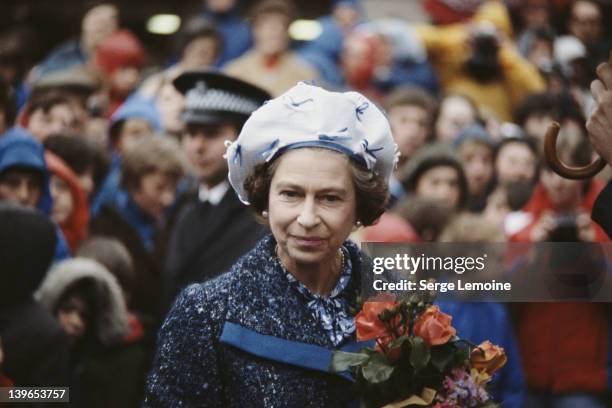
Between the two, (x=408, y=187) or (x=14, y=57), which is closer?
(x=408, y=187)

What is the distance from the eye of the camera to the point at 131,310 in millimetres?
7492

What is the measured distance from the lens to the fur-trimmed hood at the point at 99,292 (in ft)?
21.1

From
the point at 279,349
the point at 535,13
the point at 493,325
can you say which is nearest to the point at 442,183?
the point at 493,325

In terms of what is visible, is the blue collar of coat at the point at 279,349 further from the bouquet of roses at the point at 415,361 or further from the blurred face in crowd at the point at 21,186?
the blurred face in crowd at the point at 21,186

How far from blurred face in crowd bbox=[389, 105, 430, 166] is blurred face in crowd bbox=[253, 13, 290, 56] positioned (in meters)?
1.71

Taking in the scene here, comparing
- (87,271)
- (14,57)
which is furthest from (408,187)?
(14,57)

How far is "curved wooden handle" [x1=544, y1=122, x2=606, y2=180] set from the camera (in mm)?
4043

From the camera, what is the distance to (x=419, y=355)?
3816 millimetres

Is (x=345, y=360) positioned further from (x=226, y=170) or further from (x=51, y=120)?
(x=51, y=120)

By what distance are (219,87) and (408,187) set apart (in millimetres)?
2101

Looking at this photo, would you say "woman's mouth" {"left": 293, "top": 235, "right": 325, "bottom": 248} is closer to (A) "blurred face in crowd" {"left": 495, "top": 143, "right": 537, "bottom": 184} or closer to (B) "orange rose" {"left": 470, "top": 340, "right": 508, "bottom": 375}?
(B) "orange rose" {"left": 470, "top": 340, "right": 508, "bottom": 375}

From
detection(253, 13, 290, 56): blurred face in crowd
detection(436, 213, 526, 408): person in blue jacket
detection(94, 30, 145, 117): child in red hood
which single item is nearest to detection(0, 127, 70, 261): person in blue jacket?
Result: detection(436, 213, 526, 408): person in blue jacket

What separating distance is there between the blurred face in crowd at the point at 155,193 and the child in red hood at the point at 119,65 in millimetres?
3273

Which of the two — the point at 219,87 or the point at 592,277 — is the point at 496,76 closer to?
the point at 219,87
